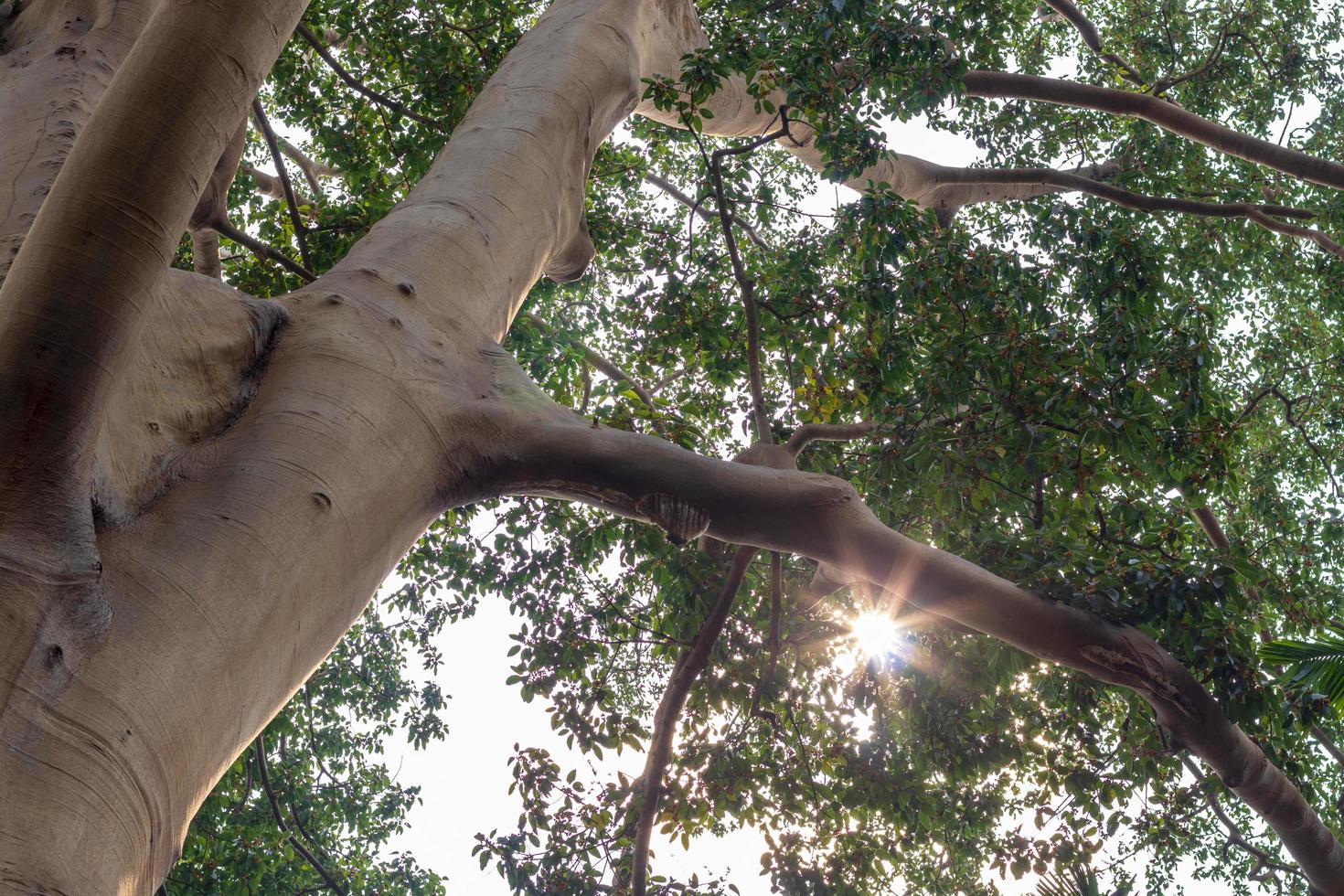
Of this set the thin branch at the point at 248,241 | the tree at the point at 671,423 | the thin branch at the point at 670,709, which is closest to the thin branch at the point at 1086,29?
the tree at the point at 671,423

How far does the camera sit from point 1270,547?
666 cm

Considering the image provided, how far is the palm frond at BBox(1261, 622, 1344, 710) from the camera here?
344cm

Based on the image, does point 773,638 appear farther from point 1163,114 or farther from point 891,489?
point 1163,114

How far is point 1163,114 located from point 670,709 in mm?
4776

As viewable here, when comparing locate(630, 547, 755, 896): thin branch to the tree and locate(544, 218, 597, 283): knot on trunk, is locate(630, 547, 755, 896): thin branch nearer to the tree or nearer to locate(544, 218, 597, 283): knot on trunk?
the tree

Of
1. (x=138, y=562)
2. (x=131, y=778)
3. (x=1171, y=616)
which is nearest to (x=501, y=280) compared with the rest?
(x=138, y=562)

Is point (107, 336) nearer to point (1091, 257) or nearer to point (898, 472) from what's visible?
point (898, 472)

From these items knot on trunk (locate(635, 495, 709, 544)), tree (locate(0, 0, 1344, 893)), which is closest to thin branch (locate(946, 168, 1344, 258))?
tree (locate(0, 0, 1344, 893))

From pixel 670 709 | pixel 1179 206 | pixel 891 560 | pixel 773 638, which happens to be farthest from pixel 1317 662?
pixel 1179 206

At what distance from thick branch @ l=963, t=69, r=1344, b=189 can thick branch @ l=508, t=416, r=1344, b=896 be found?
3.80 m

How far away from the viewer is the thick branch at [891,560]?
246cm

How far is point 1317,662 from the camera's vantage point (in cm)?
344

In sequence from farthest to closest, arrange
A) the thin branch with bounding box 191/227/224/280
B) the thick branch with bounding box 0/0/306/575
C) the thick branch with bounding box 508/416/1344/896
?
the thin branch with bounding box 191/227/224/280
the thick branch with bounding box 508/416/1344/896
the thick branch with bounding box 0/0/306/575

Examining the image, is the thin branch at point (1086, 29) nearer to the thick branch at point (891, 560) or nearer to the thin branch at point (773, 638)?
the thin branch at point (773, 638)
